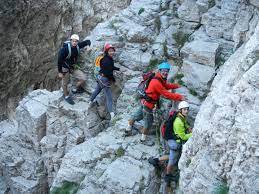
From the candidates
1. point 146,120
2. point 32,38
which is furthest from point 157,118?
point 32,38

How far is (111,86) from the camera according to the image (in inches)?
581

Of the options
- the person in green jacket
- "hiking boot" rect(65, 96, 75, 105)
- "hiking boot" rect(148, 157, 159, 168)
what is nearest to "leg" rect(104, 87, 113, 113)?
"hiking boot" rect(65, 96, 75, 105)

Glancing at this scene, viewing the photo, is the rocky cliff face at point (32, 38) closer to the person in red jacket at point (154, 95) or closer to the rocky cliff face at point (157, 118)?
the rocky cliff face at point (157, 118)

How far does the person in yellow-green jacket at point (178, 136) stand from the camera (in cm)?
1045

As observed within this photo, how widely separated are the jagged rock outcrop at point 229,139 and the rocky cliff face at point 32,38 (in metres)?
19.1

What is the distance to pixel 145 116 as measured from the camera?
12.0 meters

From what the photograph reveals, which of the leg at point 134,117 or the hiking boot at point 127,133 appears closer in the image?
the leg at point 134,117

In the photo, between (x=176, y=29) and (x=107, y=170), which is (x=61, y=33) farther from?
(x=107, y=170)

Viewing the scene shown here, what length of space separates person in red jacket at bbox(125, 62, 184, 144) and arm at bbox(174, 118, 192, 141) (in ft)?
3.19

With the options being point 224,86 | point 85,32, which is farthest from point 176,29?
point 85,32

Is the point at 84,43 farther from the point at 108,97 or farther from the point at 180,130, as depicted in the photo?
the point at 180,130

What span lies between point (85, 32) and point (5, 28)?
8.51 metres

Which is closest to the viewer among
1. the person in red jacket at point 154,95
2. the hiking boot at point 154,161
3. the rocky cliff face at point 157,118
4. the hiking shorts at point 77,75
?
the rocky cliff face at point 157,118

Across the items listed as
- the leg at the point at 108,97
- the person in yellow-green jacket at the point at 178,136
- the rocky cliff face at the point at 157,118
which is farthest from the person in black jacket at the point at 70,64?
the person in yellow-green jacket at the point at 178,136
